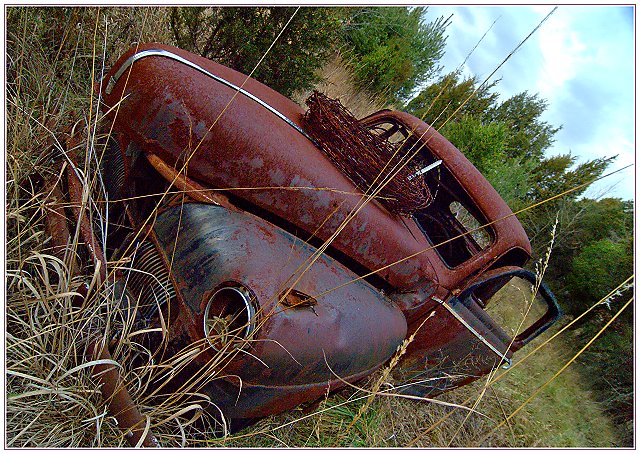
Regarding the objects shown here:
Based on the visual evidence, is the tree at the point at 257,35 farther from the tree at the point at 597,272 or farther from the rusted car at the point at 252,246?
the tree at the point at 597,272

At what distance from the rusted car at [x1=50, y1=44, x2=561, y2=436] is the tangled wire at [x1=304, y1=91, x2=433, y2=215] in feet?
0.06

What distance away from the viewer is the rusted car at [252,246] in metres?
1.72

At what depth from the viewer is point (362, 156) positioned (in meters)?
2.30

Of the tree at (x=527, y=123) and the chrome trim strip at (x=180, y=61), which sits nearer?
the chrome trim strip at (x=180, y=61)

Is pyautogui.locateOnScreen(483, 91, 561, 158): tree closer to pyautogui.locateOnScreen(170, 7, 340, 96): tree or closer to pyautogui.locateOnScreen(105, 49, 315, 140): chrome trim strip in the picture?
pyautogui.locateOnScreen(170, 7, 340, 96): tree

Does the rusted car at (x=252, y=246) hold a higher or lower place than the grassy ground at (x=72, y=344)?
higher

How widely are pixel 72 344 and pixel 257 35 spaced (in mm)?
3564

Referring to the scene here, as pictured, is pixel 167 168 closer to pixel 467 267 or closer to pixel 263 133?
pixel 263 133

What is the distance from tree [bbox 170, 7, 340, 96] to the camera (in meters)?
4.36

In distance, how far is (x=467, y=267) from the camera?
2.67 meters

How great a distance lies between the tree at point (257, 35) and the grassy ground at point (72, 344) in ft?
0.89

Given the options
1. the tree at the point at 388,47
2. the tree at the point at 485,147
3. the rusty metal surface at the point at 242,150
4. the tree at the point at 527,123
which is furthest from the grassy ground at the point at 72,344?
the tree at the point at 527,123

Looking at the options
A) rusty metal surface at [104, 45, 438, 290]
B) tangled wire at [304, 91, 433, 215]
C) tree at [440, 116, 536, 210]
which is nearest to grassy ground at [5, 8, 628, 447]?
rusty metal surface at [104, 45, 438, 290]

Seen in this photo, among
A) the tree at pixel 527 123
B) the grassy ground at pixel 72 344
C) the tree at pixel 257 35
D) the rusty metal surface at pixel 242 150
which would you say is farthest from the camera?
the tree at pixel 527 123
